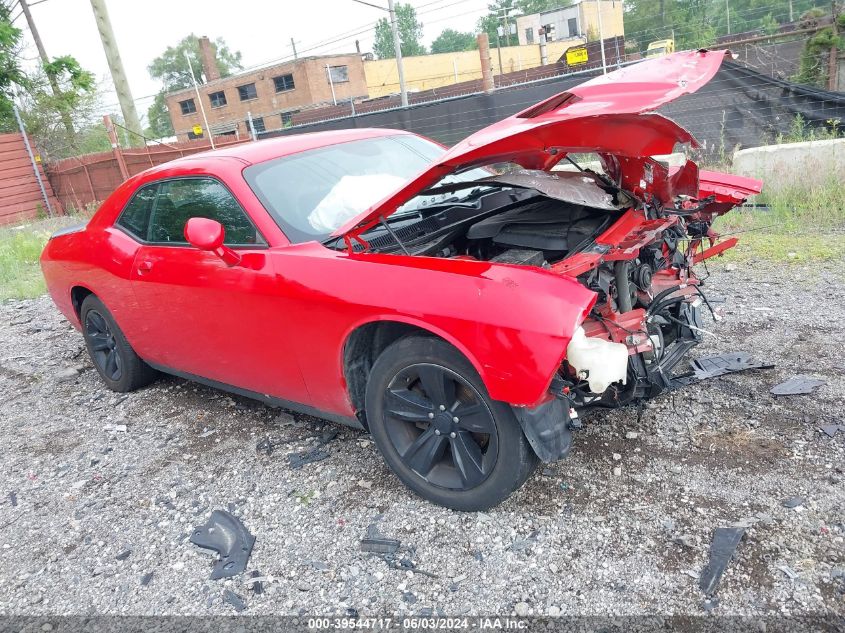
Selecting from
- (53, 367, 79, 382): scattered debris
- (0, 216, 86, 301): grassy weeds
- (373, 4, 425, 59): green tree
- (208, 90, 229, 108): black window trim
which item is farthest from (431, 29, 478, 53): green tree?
(53, 367, 79, 382): scattered debris

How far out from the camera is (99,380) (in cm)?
514

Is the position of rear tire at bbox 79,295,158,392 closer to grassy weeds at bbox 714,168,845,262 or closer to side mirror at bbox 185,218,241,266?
side mirror at bbox 185,218,241,266

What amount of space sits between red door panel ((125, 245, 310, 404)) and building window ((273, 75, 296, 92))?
143ft

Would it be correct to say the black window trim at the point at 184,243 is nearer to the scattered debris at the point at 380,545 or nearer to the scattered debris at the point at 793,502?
the scattered debris at the point at 380,545

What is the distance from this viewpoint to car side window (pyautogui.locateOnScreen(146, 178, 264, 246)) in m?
3.34

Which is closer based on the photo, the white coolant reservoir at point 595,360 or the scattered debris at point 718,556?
the scattered debris at point 718,556

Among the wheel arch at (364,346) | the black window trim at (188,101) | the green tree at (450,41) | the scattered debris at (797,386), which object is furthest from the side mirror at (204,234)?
the green tree at (450,41)

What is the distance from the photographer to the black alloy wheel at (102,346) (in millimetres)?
4703

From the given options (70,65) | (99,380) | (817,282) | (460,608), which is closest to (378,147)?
(460,608)

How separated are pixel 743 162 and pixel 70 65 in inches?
884

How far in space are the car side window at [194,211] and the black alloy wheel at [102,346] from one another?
116 centimetres

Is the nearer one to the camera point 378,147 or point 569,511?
point 569,511

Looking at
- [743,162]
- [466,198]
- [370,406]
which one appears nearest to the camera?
[370,406]

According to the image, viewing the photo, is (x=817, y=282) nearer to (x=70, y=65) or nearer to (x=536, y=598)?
(x=536, y=598)
